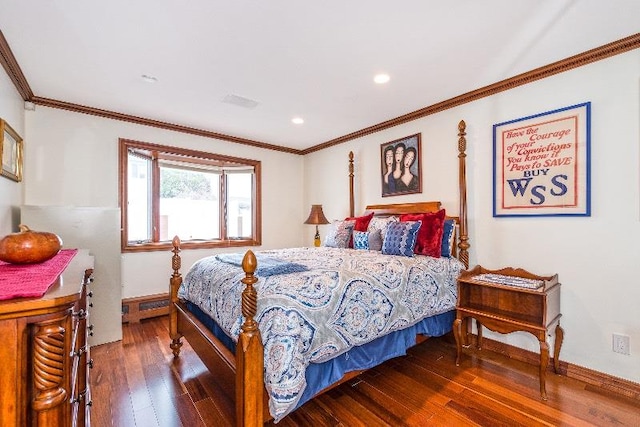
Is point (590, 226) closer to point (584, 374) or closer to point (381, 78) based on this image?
point (584, 374)

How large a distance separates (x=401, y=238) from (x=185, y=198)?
301 cm

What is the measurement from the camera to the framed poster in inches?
90.7

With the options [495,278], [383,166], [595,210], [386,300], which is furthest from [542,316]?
[383,166]

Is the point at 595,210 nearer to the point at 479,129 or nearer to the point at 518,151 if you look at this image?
the point at 518,151

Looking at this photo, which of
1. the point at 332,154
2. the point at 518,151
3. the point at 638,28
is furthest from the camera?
the point at 332,154

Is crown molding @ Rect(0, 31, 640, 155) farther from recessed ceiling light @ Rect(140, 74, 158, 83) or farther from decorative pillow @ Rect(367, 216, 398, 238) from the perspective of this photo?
decorative pillow @ Rect(367, 216, 398, 238)

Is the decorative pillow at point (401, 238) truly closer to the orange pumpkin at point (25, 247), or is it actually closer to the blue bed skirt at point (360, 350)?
the blue bed skirt at point (360, 350)

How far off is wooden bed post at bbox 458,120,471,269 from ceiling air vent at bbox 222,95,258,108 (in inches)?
83.1

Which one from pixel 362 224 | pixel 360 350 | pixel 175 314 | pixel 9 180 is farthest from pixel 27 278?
pixel 362 224

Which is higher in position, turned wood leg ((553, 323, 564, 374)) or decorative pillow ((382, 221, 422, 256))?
decorative pillow ((382, 221, 422, 256))

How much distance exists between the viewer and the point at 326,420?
1.81 m

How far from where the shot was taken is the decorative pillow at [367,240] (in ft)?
10.4

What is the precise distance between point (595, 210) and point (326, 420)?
2.42m

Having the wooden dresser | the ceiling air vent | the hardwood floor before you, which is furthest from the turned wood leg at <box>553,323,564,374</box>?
the ceiling air vent
